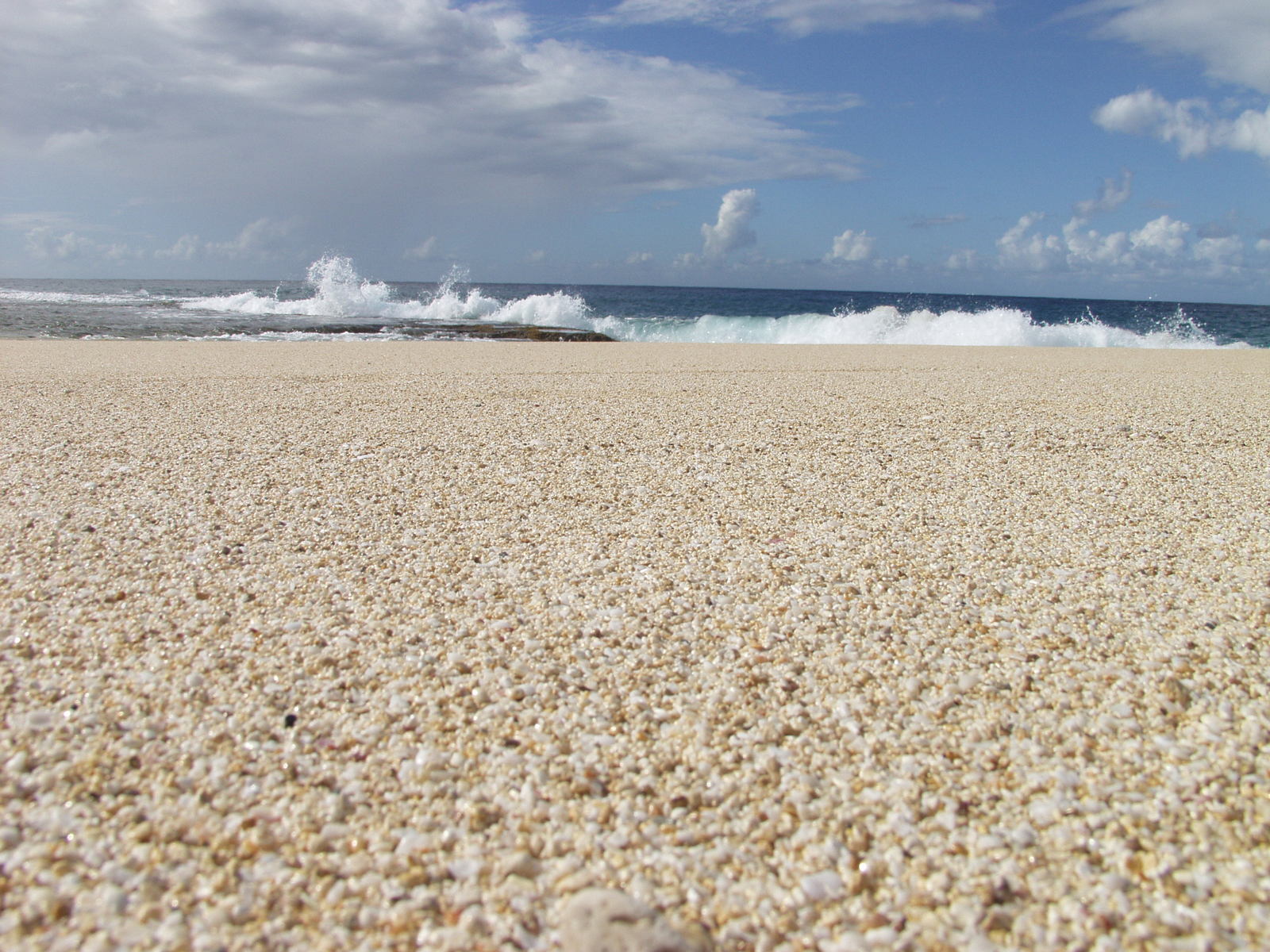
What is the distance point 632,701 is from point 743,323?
22680mm

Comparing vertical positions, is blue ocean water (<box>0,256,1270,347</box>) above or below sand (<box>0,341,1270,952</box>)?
above

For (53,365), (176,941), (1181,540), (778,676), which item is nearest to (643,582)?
(778,676)

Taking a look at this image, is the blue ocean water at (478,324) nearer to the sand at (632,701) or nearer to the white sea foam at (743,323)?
the white sea foam at (743,323)

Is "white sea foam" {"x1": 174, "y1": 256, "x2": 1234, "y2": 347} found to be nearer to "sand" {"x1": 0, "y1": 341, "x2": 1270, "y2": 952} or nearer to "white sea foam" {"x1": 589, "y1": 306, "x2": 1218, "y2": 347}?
"white sea foam" {"x1": 589, "y1": 306, "x2": 1218, "y2": 347}

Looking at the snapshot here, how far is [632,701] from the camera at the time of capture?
1.96 meters

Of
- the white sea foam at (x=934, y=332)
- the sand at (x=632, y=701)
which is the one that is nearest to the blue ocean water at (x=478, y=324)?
the white sea foam at (x=934, y=332)

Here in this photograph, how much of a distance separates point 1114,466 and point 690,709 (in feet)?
11.8

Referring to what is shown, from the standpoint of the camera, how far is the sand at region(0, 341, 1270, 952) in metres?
1.37

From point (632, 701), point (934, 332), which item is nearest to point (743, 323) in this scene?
point (934, 332)

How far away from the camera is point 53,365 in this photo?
340 inches

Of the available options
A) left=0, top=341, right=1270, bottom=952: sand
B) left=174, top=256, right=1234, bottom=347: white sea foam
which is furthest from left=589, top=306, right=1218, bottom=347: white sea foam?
left=0, top=341, right=1270, bottom=952: sand

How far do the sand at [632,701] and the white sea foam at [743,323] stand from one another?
15.4 m

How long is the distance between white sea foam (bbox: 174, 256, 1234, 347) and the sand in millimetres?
15446

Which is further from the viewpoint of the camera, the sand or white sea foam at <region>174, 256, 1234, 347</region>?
white sea foam at <region>174, 256, 1234, 347</region>
